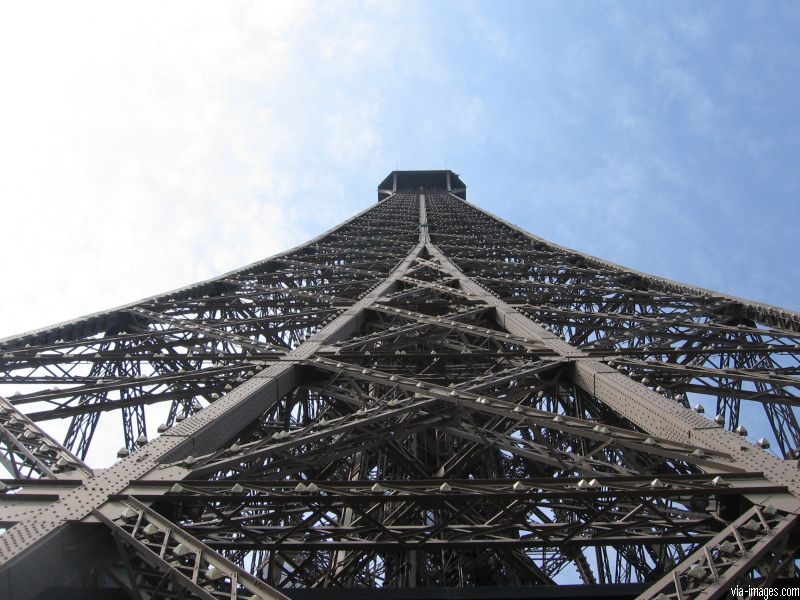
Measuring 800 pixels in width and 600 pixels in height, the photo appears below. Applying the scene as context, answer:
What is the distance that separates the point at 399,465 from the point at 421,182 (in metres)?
49.1

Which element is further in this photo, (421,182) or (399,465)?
(421,182)

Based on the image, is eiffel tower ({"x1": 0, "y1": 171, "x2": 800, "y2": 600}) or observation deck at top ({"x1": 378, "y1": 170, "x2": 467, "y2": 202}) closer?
eiffel tower ({"x1": 0, "y1": 171, "x2": 800, "y2": 600})

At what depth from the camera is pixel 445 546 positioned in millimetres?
4844

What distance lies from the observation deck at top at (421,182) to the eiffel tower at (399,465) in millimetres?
41395

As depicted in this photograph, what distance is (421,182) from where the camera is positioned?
184 feet

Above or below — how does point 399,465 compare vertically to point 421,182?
below

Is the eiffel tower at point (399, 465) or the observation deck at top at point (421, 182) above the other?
the observation deck at top at point (421, 182)

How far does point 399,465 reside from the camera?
8398 millimetres

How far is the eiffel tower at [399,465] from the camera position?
4121mm

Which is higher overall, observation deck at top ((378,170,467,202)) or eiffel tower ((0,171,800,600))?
observation deck at top ((378,170,467,202))

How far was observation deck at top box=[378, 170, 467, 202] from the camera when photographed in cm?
5558

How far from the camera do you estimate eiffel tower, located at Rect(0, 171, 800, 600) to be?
4.12 meters

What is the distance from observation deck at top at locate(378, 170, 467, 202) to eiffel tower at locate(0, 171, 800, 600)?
4139 cm

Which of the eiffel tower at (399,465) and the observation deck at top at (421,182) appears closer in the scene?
the eiffel tower at (399,465)
